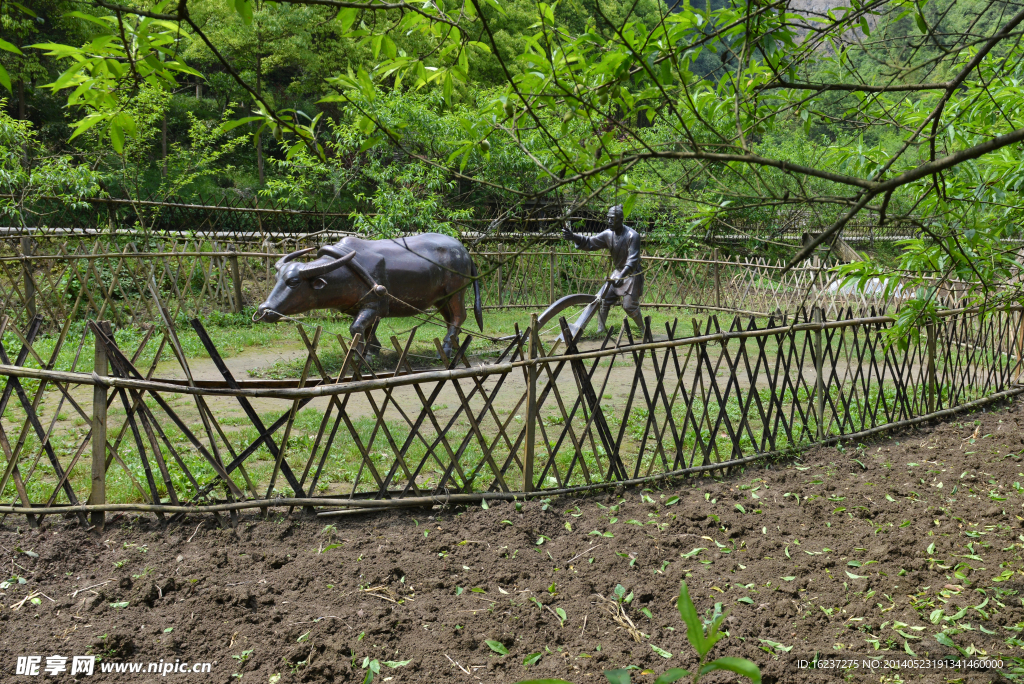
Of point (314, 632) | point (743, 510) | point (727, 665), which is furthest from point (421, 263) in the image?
point (727, 665)

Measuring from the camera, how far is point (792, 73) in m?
2.60

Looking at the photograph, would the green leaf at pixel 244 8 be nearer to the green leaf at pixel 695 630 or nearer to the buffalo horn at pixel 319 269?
the green leaf at pixel 695 630

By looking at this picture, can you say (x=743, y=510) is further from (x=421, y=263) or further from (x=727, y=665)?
(x=421, y=263)

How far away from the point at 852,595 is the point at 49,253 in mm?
12005

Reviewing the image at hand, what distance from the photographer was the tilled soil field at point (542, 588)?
2.95 meters

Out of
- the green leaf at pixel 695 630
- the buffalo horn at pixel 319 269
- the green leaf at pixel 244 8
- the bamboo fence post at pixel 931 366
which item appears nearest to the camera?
the green leaf at pixel 695 630

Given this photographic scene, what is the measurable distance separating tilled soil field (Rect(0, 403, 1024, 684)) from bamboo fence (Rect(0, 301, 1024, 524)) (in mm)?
237

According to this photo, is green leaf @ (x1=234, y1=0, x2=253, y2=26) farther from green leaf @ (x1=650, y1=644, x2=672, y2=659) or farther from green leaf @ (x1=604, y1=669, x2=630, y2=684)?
green leaf @ (x1=650, y1=644, x2=672, y2=659)

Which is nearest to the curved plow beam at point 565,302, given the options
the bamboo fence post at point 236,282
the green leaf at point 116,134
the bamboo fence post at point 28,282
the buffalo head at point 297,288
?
the buffalo head at point 297,288

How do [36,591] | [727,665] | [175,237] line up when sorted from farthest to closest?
[175,237], [36,591], [727,665]

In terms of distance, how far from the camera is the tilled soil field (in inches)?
116

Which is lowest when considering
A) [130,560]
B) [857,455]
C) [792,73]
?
[857,455]

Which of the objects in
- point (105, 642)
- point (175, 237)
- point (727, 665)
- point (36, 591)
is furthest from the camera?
point (175, 237)

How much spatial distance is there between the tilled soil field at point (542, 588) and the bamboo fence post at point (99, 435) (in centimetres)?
18
